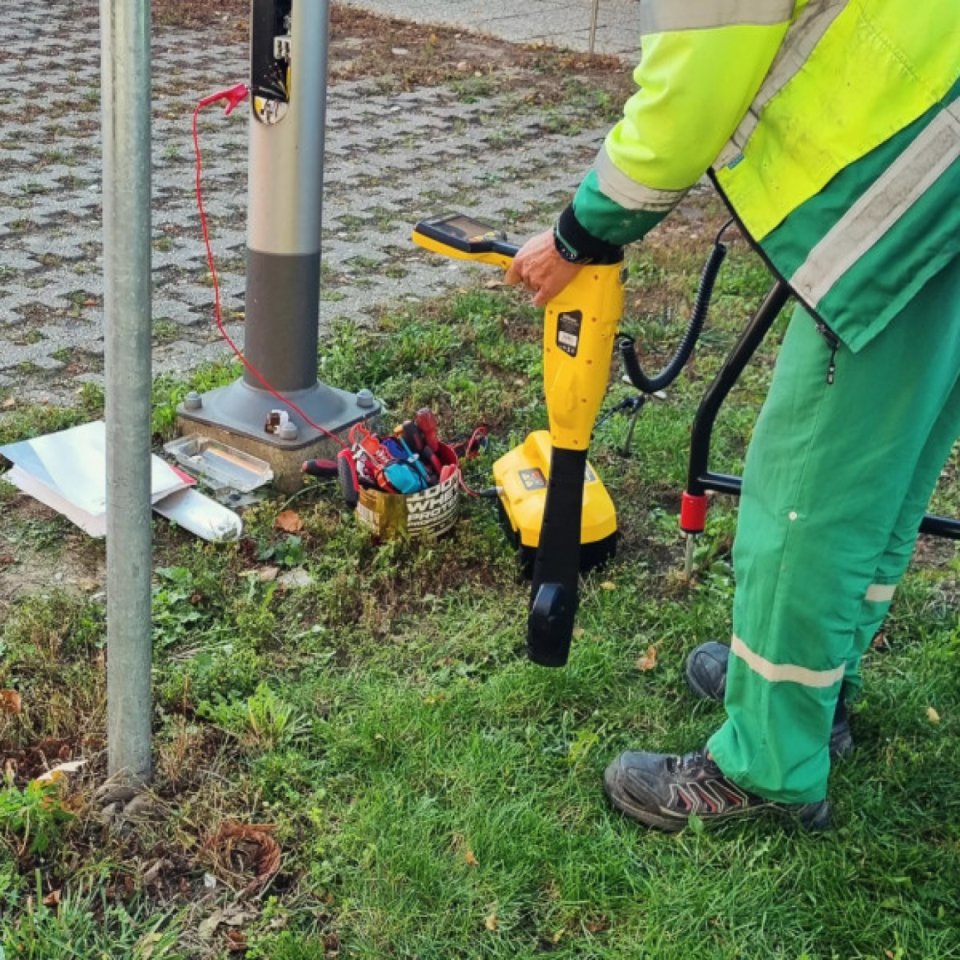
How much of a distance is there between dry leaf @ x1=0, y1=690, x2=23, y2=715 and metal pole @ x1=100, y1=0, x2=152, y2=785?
14.6 inches

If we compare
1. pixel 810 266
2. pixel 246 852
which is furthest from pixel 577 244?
pixel 246 852

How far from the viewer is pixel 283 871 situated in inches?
101

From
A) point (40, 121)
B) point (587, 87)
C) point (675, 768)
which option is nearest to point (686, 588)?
point (675, 768)

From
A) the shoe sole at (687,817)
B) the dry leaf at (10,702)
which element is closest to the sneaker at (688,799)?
the shoe sole at (687,817)

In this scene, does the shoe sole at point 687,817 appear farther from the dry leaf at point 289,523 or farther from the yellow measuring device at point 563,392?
the dry leaf at point 289,523

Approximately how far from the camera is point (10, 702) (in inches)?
114

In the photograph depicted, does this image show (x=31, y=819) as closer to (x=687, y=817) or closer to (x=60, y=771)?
(x=60, y=771)

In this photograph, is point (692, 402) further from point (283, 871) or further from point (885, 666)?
point (283, 871)

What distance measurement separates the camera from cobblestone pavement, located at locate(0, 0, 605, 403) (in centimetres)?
510

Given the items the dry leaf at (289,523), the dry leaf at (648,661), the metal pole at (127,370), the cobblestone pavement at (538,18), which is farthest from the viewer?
the cobblestone pavement at (538,18)

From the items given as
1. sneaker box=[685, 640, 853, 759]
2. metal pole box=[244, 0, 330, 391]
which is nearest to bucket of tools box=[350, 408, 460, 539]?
metal pole box=[244, 0, 330, 391]

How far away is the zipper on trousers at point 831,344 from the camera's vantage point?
229 cm

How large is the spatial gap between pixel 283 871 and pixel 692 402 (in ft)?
8.86

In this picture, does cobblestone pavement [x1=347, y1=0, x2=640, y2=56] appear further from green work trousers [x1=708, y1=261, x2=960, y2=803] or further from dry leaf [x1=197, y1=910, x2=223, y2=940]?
dry leaf [x1=197, y1=910, x2=223, y2=940]
